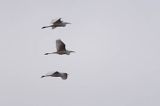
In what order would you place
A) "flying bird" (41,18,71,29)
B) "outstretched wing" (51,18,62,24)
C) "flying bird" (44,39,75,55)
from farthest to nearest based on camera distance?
"flying bird" (44,39,75,55), "outstretched wing" (51,18,62,24), "flying bird" (41,18,71,29)

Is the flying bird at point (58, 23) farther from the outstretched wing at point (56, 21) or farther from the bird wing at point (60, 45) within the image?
the bird wing at point (60, 45)

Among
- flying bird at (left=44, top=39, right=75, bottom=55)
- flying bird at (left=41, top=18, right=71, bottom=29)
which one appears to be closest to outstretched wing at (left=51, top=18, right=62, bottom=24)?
flying bird at (left=41, top=18, right=71, bottom=29)

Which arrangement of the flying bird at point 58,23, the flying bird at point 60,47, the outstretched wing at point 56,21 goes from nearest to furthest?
the flying bird at point 58,23
the outstretched wing at point 56,21
the flying bird at point 60,47

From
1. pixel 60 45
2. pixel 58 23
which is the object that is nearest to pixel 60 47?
pixel 60 45

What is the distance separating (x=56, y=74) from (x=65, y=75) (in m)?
1.27

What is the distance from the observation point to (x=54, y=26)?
34531 millimetres

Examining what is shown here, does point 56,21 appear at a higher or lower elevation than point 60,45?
higher

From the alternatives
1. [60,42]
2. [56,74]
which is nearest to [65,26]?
[60,42]

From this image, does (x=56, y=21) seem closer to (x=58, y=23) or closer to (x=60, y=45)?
(x=58, y=23)

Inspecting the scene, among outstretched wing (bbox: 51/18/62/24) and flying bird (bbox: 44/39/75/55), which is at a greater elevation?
outstretched wing (bbox: 51/18/62/24)

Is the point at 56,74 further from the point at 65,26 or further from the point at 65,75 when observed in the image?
the point at 65,26

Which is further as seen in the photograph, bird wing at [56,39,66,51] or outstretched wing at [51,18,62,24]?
bird wing at [56,39,66,51]

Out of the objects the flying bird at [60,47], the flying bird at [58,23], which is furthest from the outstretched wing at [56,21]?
the flying bird at [60,47]

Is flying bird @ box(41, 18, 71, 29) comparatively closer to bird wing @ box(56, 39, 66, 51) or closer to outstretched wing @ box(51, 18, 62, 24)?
Result: outstretched wing @ box(51, 18, 62, 24)
